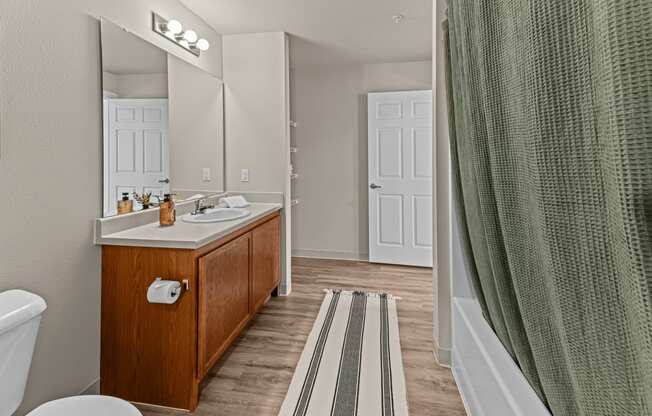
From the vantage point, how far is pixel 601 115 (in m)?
0.38

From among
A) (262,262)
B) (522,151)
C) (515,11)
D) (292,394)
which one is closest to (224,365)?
(292,394)

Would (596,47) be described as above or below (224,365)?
above

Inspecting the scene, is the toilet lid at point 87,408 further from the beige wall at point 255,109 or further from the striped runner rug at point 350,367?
the beige wall at point 255,109

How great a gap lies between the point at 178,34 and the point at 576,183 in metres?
2.75

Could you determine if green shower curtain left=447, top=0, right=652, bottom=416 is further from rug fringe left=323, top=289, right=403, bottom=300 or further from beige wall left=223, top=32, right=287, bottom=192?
beige wall left=223, top=32, right=287, bottom=192

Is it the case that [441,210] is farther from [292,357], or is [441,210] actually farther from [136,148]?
[136,148]

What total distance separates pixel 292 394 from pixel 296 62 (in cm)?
352

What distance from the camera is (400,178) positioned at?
4.12 metres

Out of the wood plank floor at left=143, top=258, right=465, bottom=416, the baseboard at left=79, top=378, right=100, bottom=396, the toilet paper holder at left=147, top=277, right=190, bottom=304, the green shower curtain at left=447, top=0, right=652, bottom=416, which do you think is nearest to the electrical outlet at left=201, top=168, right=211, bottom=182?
the wood plank floor at left=143, top=258, right=465, bottom=416

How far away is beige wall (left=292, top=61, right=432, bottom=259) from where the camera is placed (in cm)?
432

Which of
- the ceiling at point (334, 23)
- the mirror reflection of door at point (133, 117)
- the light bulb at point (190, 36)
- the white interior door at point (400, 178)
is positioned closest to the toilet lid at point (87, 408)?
the mirror reflection of door at point (133, 117)

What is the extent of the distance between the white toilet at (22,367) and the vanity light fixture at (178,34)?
187 cm

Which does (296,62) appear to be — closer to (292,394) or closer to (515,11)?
(292,394)

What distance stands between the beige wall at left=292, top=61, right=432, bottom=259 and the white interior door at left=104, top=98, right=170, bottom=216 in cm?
229
